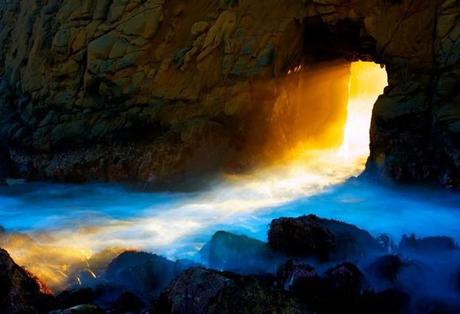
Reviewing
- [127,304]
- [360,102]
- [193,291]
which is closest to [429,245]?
[193,291]

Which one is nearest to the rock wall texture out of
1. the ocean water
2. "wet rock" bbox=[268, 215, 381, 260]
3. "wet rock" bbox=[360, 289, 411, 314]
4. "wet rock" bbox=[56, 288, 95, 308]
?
the ocean water

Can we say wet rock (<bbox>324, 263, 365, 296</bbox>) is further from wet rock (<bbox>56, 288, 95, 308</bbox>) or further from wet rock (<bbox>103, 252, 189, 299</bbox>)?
wet rock (<bbox>56, 288, 95, 308</bbox>)

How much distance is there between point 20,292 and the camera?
27.0 feet

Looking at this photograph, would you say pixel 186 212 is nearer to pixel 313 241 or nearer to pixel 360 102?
pixel 313 241

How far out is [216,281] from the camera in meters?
7.16

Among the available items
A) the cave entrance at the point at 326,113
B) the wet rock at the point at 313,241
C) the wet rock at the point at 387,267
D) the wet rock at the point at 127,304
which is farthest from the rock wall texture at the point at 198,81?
the wet rock at the point at 127,304

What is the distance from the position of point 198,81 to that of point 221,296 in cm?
962

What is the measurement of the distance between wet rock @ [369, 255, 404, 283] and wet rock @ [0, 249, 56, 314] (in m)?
5.36

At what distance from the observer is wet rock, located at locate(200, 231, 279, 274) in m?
10.1

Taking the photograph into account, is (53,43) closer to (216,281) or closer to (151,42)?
(151,42)

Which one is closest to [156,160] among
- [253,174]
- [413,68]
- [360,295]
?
[253,174]

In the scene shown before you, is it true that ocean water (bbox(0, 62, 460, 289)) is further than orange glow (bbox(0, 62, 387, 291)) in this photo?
Yes

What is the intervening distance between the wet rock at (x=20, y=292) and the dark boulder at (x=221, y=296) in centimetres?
203

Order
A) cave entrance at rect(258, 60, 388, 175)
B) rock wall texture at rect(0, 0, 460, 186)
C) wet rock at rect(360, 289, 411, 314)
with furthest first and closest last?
1. cave entrance at rect(258, 60, 388, 175)
2. rock wall texture at rect(0, 0, 460, 186)
3. wet rock at rect(360, 289, 411, 314)
